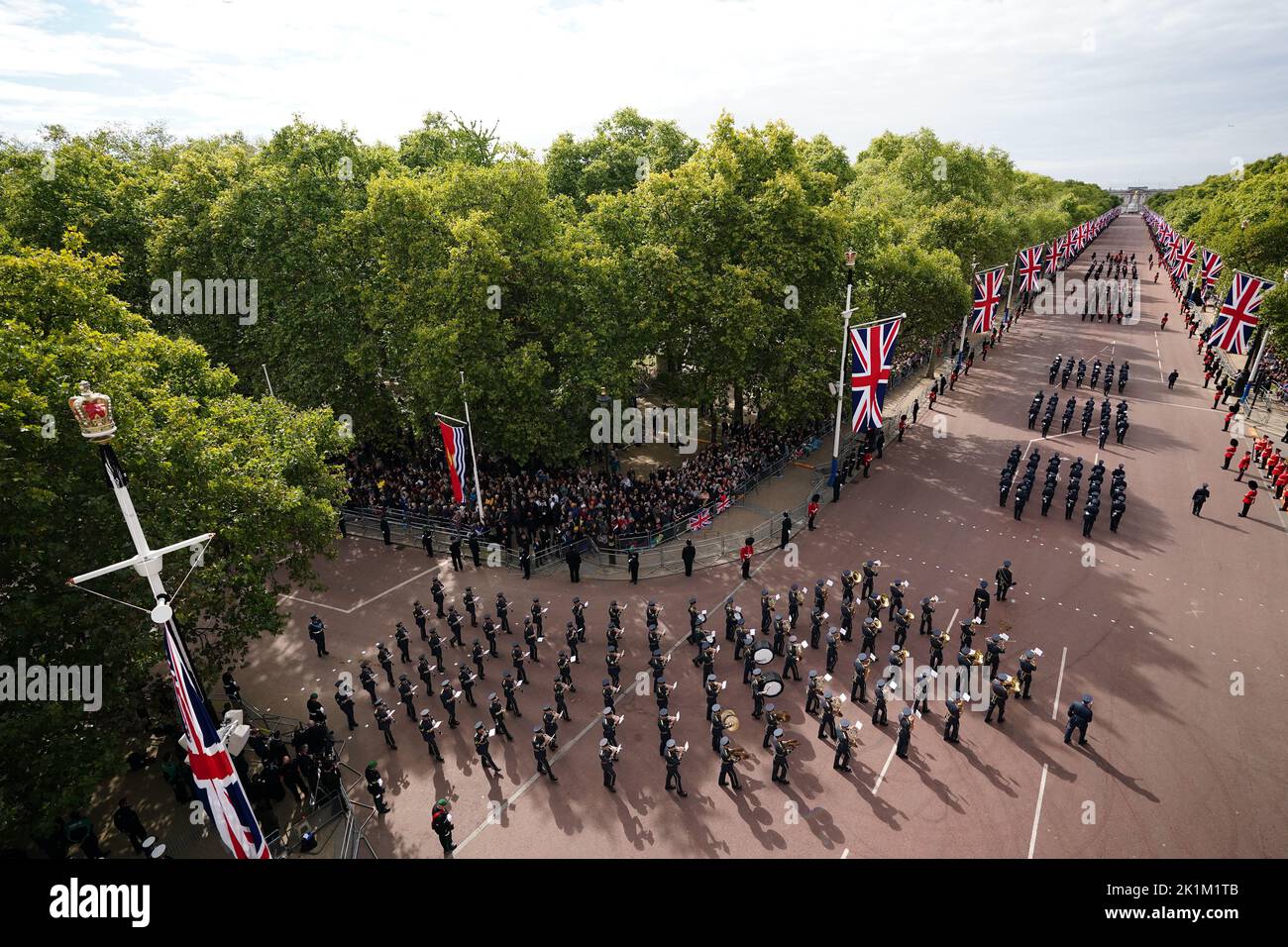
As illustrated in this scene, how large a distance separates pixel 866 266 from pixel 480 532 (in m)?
23.8

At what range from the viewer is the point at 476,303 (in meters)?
24.4

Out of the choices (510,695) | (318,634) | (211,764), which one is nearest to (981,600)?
(510,695)

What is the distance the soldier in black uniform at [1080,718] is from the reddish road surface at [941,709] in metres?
0.30

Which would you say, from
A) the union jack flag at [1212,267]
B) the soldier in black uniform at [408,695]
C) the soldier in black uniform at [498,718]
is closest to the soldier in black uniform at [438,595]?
the soldier in black uniform at [408,695]

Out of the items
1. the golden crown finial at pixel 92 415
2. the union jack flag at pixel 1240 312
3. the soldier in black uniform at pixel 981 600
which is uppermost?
the union jack flag at pixel 1240 312

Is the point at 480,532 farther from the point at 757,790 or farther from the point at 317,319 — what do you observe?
the point at 757,790

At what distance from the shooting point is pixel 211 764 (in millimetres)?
9453

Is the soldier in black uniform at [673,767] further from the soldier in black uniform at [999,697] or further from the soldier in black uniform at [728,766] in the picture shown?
the soldier in black uniform at [999,697]

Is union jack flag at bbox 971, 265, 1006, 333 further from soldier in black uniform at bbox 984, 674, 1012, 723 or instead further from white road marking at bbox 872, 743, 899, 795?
white road marking at bbox 872, 743, 899, 795

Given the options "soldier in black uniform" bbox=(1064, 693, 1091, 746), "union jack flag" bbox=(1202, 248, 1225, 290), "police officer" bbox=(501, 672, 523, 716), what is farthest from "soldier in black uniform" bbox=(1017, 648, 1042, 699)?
"union jack flag" bbox=(1202, 248, 1225, 290)

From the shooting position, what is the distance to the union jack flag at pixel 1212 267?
47.6 metres

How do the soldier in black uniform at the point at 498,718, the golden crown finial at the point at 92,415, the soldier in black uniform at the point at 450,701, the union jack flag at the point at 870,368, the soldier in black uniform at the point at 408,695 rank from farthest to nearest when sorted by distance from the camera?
the union jack flag at the point at 870,368 → the soldier in black uniform at the point at 408,695 → the soldier in black uniform at the point at 450,701 → the soldier in black uniform at the point at 498,718 → the golden crown finial at the point at 92,415

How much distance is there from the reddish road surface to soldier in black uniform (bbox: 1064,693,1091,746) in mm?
298
